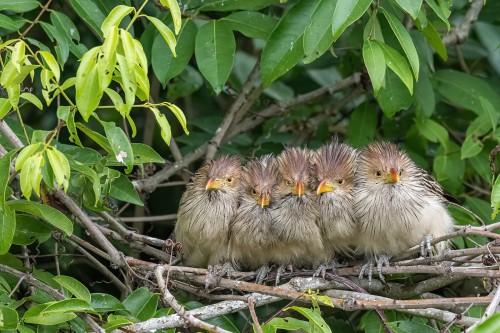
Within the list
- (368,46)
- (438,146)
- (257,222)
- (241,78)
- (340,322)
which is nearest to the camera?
(368,46)

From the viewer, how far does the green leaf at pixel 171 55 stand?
4.69 m

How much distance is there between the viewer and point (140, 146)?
4.30 metres

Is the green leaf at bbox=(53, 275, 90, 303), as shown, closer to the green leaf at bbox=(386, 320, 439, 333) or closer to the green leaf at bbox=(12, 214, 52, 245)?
the green leaf at bbox=(12, 214, 52, 245)

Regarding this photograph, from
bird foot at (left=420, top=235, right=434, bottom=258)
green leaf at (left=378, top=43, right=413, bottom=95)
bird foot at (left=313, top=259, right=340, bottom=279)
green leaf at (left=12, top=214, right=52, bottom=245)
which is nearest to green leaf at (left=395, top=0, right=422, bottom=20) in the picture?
green leaf at (left=378, top=43, right=413, bottom=95)

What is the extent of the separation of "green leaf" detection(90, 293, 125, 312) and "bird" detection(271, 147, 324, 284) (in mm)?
916

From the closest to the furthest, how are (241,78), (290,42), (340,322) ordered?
(290,42) → (340,322) → (241,78)


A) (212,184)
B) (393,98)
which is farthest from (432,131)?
(212,184)

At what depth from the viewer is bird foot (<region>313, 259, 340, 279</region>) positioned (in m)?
4.60

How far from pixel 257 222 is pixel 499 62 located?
276 cm

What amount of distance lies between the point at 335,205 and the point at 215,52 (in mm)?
942

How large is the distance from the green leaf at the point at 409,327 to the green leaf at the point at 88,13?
1.90 meters

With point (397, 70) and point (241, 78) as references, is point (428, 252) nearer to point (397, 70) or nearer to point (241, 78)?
point (397, 70)

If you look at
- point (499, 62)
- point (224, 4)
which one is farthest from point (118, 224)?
point (499, 62)

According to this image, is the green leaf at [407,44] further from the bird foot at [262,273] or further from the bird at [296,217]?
the bird foot at [262,273]
